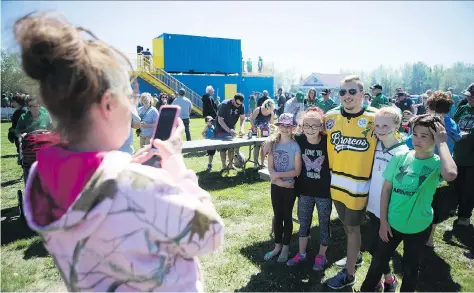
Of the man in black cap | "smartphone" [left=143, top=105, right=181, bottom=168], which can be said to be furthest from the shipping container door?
"smartphone" [left=143, top=105, right=181, bottom=168]

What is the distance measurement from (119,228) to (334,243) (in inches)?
155

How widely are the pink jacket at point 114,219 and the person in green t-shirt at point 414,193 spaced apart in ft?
7.11

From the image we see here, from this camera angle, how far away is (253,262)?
373 centimetres

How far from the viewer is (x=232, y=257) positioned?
3.85m

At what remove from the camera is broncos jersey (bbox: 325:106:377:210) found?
286 centimetres

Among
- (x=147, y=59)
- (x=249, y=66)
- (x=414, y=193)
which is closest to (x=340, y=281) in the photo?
(x=414, y=193)

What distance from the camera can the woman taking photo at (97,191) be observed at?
789mm

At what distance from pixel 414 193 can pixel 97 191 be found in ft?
8.28

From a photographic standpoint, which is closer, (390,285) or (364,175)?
(364,175)

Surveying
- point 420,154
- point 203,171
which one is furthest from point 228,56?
point 420,154

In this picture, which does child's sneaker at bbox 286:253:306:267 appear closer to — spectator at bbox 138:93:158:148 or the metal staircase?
spectator at bbox 138:93:158:148

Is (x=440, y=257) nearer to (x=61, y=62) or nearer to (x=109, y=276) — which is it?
(x=109, y=276)

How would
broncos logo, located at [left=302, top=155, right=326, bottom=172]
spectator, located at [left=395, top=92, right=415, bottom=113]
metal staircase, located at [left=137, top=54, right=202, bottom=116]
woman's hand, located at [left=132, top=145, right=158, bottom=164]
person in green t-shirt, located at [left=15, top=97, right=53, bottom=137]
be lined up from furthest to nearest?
metal staircase, located at [left=137, top=54, right=202, bottom=116] → spectator, located at [left=395, top=92, right=415, bottom=113] → person in green t-shirt, located at [left=15, top=97, right=53, bottom=137] → broncos logo, located at [left=302, top=155, right=326, bottom=172] → woman's hand, located at [left=132, top=145, right=158, bottom=164]

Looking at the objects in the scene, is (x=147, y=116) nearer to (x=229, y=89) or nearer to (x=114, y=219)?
(x=114, y=219)
